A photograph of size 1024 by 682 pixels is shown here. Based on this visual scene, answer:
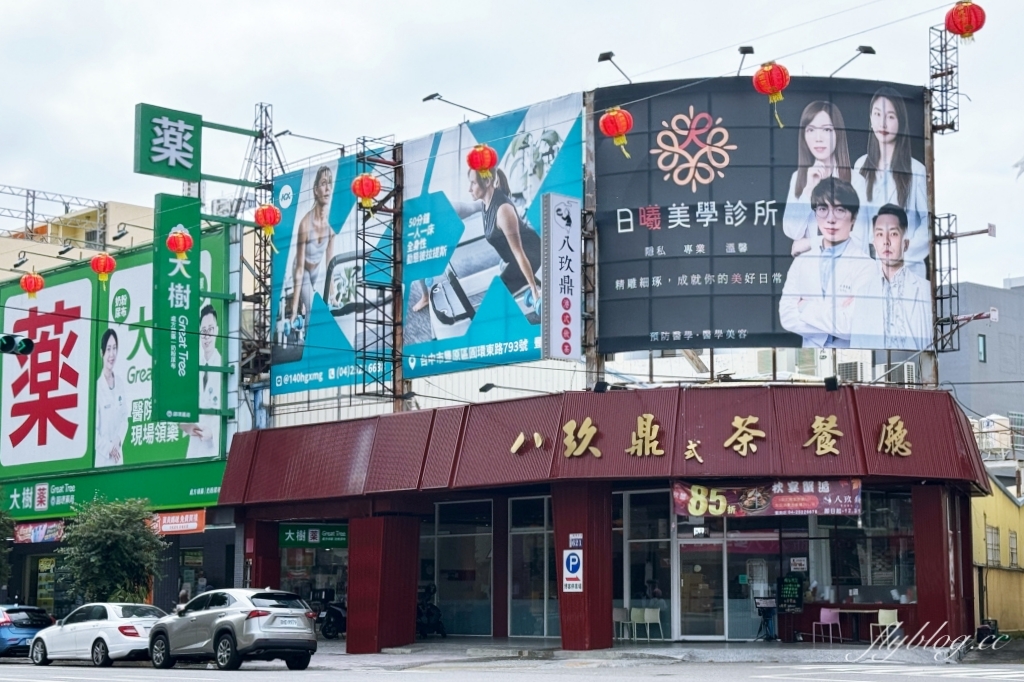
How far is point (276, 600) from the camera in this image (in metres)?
27.9

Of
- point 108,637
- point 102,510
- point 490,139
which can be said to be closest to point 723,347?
point 490,139

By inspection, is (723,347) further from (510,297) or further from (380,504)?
(380,504)

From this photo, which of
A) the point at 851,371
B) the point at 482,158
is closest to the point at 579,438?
the point at 482,158

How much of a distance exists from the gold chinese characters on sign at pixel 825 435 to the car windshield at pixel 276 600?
36.0 ft

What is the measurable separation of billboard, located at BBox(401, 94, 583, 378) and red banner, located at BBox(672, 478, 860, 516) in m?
4.33

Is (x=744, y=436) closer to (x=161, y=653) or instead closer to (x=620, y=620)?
(x=620, y=620)

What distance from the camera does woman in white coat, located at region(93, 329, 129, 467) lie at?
4538cm

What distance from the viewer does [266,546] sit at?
39906mm

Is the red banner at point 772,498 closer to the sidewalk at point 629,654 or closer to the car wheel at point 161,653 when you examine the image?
the sidewalk at point 629,654

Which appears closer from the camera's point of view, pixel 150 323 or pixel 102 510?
pixel 102 510

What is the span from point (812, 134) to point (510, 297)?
25.9 feet

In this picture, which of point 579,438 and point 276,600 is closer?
point 276,600

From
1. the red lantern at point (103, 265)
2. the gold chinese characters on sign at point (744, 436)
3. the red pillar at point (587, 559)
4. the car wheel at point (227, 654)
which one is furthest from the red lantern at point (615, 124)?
the red lantern at point (103, 265)

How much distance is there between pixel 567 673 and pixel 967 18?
13.0 meters
